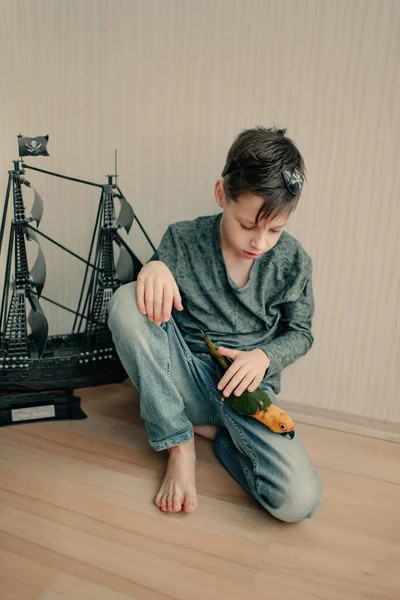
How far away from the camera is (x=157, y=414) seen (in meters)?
0.96

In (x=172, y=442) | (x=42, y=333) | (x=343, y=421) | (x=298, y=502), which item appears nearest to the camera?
(x=298, y=502)

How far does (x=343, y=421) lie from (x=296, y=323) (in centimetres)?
29

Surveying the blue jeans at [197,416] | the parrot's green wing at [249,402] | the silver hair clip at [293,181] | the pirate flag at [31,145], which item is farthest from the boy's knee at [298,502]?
the pirate flag at [31,145]

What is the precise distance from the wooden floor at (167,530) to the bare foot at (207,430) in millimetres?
24

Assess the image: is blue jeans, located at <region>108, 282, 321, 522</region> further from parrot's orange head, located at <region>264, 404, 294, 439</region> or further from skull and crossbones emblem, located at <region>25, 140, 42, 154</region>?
skull and crossbones emblem, located at <region>25, 140, 42, 154</region>

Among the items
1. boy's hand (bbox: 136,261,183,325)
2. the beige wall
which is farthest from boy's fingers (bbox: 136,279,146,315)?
the beige wall

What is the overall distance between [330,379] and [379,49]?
660 mm

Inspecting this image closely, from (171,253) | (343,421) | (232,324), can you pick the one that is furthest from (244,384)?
(343,421)

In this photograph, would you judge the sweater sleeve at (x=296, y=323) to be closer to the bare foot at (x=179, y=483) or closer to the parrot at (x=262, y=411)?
the parrot at (x=262, y=411)

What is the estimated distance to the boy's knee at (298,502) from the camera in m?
0.85

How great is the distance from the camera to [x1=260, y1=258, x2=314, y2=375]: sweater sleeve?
0.99 m

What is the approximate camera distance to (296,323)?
1.04 metres

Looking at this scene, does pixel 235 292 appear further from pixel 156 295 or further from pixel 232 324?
pixel 156 295

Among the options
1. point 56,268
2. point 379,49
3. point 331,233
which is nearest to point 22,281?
point 56,268
